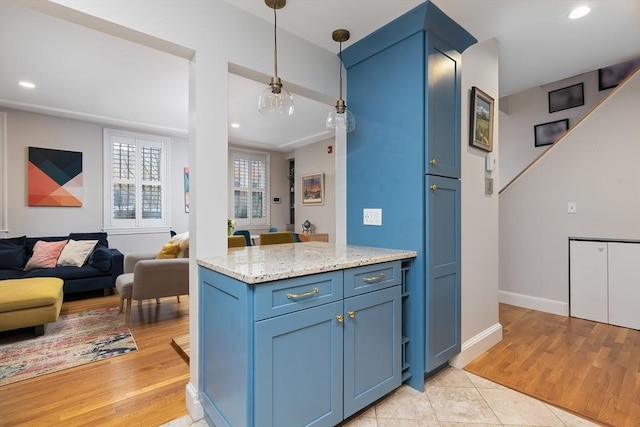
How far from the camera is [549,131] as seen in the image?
419 cm

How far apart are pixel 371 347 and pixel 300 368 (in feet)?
1.54

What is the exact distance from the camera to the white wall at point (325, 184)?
5879 mm

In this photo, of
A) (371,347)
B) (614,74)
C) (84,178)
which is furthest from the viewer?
(84,178)

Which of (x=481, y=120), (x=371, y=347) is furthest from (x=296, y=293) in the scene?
(x=481, y=120)

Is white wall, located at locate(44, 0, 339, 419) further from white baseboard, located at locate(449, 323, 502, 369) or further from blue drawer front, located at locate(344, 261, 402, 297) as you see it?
white baseboard, located at locate(449, 323, 502, 369)

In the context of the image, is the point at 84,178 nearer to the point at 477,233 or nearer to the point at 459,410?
the point at 477,233

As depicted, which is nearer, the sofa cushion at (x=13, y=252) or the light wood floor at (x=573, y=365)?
the light wood floor at (x=573, y=365)

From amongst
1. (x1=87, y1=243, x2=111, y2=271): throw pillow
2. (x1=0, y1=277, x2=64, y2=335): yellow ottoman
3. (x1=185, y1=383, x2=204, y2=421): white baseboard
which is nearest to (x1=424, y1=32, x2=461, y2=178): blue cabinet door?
(x1=185, y1=383, x2=204, y2=421): white baseboard

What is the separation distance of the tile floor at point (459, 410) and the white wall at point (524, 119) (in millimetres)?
3656

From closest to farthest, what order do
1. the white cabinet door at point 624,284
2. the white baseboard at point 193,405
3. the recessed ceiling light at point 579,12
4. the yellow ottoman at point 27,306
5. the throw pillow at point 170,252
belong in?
the white baseboard at point 193,405 → the recessed ceiling light at point 579,12 → the yellow ottoman at point 27,306 → the white cabinet door at point 624,284 → the throw pillow at point 170,252

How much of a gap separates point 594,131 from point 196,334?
13.7 feet

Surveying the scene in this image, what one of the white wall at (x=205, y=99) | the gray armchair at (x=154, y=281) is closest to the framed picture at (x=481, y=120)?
the white wall at (x=205, y=99)

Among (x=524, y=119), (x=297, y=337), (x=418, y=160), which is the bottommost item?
(x=297, y=337)

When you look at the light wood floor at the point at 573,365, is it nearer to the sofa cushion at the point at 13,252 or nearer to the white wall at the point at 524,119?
the white wall at the point at 524,119
